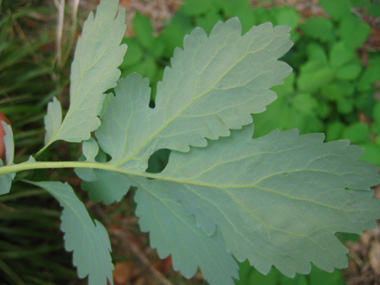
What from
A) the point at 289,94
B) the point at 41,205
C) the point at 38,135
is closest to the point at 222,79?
the point at 289,94

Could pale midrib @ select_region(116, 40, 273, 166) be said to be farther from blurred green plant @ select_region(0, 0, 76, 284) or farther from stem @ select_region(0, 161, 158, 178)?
blurred green plant @ select_region(0, 0, 76, 284)

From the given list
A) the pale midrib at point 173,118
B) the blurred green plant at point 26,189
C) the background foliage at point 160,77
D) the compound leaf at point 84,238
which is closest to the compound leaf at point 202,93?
the pale midrib at point 173,118

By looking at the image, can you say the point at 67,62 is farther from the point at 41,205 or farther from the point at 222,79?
the point at 222,79

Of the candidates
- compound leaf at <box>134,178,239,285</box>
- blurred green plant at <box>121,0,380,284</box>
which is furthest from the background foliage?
compound leaf at <box>134,178,239,285</box>

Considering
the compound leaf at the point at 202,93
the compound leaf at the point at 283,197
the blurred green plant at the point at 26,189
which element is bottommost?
the blurred green plant at the point at 26,189

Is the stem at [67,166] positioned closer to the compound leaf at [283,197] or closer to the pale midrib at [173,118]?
the pale midrib at [173,118]

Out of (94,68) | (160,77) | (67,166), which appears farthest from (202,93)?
(160,77)

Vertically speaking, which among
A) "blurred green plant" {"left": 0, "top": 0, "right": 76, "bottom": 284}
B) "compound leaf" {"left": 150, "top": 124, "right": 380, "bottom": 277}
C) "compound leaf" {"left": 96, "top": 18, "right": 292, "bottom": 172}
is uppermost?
"compound leaf" {"left": 96, "top": 18, "right": 292, "bottom": 172}
